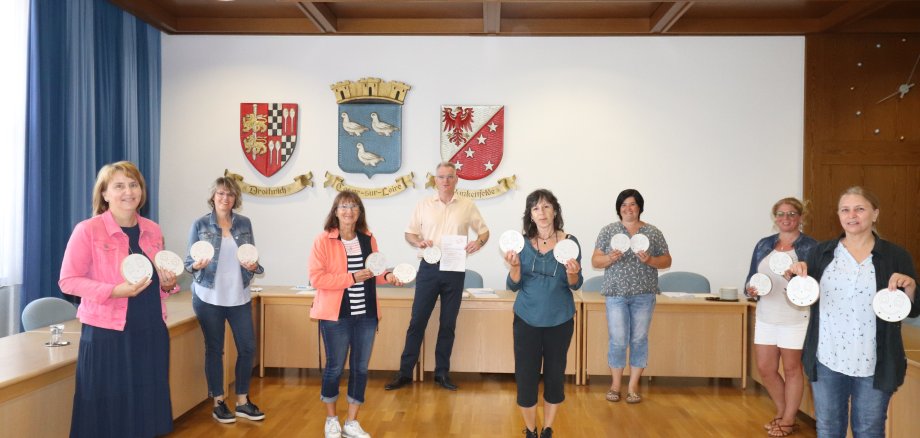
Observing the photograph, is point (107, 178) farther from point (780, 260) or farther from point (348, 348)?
point (780, 260)

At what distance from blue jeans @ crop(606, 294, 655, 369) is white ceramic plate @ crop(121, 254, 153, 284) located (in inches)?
122

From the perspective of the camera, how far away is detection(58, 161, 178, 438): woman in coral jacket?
2.99 meters

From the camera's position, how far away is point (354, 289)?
369cm

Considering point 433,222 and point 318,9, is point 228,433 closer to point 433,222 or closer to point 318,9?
point 433,222

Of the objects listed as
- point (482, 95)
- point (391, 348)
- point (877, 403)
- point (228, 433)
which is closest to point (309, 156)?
point (482, 95)

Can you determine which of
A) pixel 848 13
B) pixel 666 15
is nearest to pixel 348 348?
pixel 666 15

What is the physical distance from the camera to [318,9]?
600 centimetres

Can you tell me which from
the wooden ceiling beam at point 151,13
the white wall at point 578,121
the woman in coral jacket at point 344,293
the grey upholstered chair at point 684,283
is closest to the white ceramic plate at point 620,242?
the woman in coral jacket at point 344,293

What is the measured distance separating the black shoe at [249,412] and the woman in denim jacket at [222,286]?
0.02 meters

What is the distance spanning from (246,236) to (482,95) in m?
3.32

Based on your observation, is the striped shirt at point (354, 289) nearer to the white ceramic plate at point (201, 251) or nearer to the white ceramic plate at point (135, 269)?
the white ceramic plate at point (201, 251)

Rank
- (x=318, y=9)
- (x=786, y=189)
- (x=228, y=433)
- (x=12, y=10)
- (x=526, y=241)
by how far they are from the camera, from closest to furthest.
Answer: (x=526, y=241), (x=228, y=433), (x=12, y=10), (x=318, y=9), (x=786, y=189)

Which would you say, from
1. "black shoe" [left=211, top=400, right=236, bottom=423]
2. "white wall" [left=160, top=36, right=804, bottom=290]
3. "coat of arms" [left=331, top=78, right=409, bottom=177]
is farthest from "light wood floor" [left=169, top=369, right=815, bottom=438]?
"coat of arms" [left=331, top=78, right=409, bottom=177]

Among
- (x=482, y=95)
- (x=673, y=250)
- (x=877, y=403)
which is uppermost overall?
(x=482, y=95)
